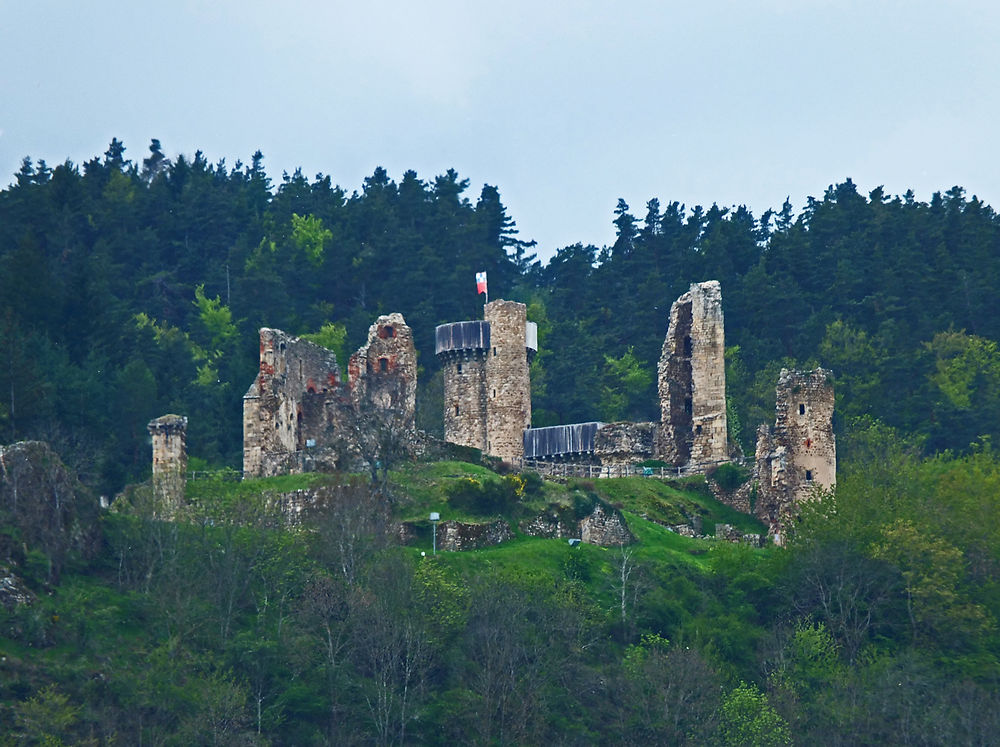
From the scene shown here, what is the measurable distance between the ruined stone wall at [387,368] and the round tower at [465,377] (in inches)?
340

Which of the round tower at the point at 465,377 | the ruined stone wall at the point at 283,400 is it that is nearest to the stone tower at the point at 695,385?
the round tower at the point at 465,377

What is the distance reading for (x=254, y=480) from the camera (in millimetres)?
68438

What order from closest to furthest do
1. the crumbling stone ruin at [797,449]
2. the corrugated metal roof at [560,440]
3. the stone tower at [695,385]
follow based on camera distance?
the crumbling stone ruin at [797,449] → the stone tower at [695,385] → the corrugated metal roof at [560,440]

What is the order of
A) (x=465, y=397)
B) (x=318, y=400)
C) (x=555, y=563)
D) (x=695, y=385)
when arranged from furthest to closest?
(x=465, y=397) < (x=695, y=385) < (x=318, y=400) < (x=555, y=563)

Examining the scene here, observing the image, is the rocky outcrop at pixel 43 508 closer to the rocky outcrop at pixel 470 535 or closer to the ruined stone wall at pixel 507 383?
the rocky outcrop at pixel 470 535

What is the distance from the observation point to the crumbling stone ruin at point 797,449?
236 ft

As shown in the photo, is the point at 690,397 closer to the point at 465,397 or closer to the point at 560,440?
the point at 560,440

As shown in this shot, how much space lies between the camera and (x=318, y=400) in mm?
72438

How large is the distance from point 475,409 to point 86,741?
114 ft

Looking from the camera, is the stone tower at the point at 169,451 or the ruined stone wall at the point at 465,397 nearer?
the stone tower at the point at 169,451

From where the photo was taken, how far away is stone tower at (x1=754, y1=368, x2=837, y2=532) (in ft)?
236

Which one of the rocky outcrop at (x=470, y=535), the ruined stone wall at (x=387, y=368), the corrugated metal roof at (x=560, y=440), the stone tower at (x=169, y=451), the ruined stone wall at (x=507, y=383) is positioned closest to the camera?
the rocky outcrop at (x=470, y=535)

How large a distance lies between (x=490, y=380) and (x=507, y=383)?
2.44 ft

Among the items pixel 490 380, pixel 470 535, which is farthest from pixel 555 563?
pixel 490 380
